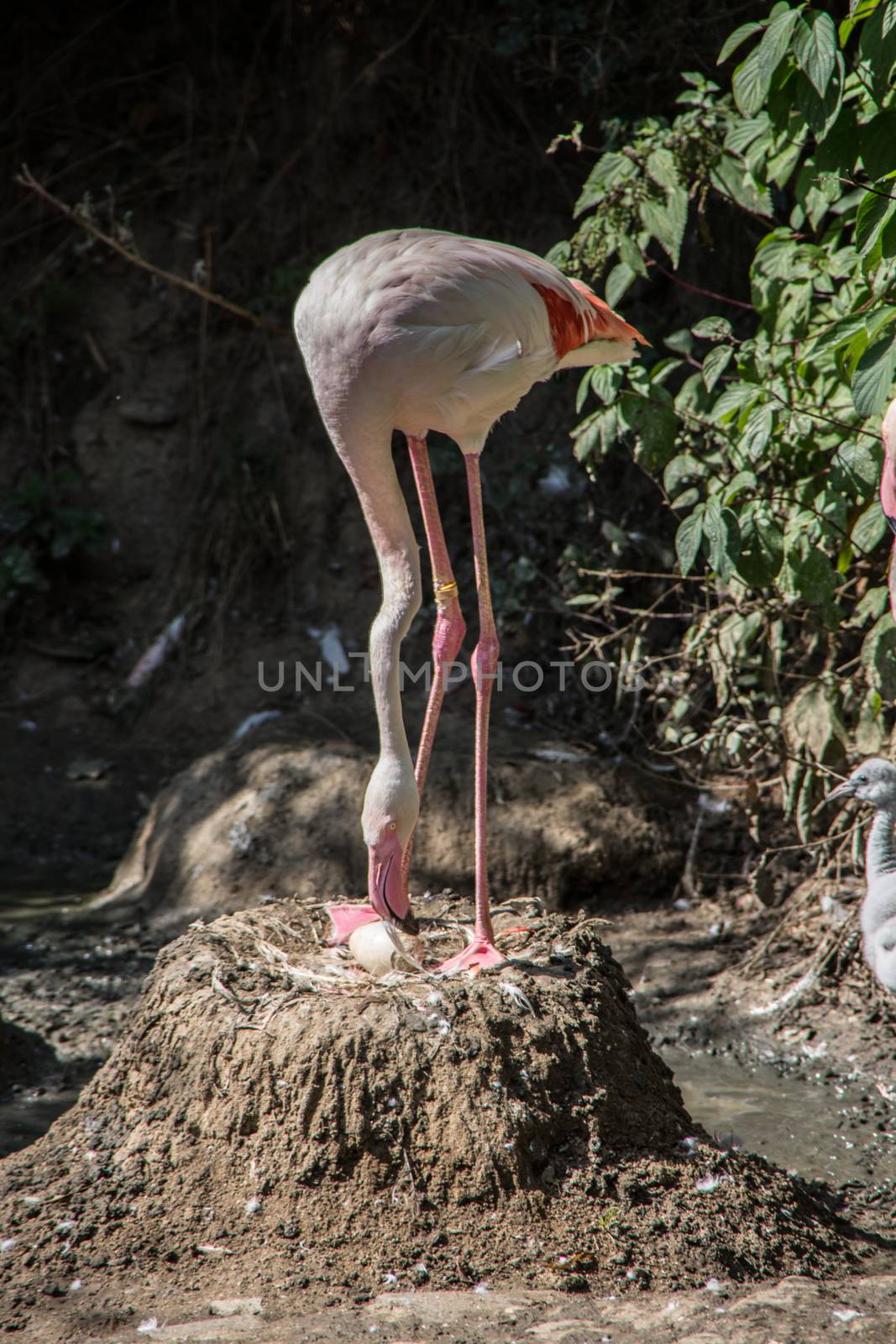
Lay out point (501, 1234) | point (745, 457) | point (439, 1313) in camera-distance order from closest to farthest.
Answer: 1. point (439, 1313)
2. point (501, 1234)
3. point (745, 457)

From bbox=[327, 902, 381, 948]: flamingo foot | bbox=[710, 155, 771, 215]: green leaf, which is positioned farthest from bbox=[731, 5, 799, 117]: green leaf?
bbox=[327, 902, 381, 948]: flamingo foot

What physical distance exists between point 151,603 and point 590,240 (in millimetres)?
4549

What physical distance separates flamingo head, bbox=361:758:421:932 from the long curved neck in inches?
47.3

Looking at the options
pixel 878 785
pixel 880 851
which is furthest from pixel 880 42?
pixel 880 851

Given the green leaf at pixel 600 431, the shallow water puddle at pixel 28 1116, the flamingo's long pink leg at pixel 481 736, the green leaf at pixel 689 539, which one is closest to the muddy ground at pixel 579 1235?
the shallow water puddle at pixel 28 1116

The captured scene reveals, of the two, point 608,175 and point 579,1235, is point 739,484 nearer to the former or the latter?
point 608,175

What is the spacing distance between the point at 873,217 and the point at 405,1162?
2.50m

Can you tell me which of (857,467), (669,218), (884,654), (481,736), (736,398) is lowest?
(481,736)

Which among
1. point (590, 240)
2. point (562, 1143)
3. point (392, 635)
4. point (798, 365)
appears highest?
point (590, 240)

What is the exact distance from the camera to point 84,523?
793 cm

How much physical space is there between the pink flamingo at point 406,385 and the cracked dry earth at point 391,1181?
1.27ft

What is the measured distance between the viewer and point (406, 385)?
3449 millimetres

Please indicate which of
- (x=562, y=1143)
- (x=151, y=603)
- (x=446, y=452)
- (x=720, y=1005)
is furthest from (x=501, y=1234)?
(x=151, y=603)

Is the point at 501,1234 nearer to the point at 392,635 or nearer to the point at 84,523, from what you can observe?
the point at 392,635
